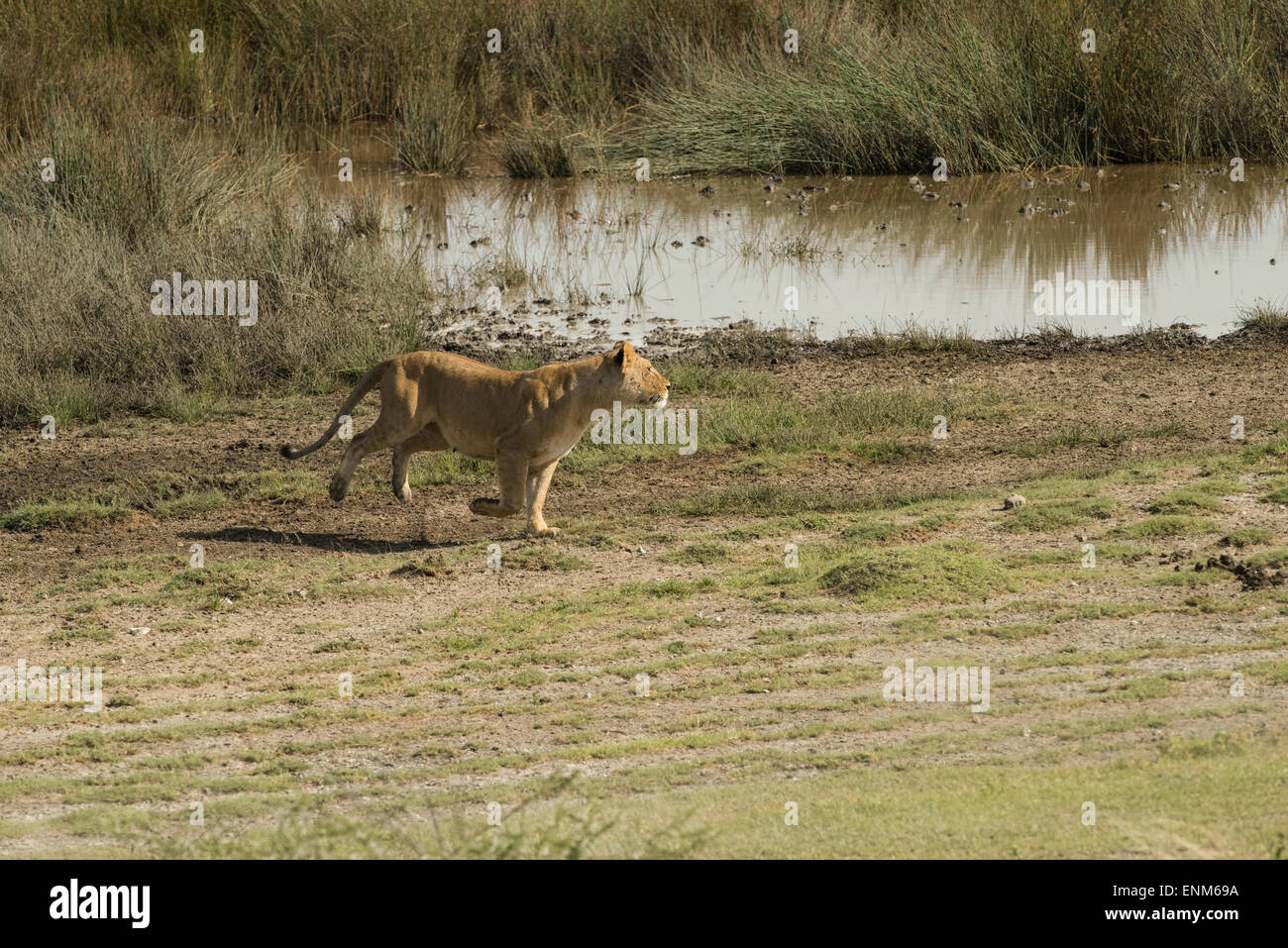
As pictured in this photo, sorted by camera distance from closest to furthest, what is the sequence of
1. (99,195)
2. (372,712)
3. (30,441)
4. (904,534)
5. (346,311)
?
(372,712)
(904,534)
(30,441)
(346,311)
(99,195)

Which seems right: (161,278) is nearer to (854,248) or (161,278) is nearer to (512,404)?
(512,404)

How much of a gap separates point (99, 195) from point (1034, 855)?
14.1 m

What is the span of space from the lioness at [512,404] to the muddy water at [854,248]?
18.7ft

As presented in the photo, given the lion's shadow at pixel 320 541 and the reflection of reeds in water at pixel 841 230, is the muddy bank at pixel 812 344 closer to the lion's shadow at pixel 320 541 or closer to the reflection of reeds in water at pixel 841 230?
the reflection of reeds in water at pixel 841 230

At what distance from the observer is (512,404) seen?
389 inches

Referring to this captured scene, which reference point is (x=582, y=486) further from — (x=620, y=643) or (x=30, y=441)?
(x=30, y=441)

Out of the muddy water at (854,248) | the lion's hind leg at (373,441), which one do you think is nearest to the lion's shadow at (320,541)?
the lion's hind leg at (373,441)

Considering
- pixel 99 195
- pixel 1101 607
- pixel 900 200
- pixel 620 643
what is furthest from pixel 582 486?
pixel 900 200

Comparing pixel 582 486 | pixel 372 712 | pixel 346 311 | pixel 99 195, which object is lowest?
pixel 372 712

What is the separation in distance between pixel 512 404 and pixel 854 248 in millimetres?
10371

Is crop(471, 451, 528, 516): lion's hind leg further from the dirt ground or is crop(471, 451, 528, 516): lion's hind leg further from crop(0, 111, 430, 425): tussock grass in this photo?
crop(0, 111, 430, 425): tussock grass

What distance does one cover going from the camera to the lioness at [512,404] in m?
9.84

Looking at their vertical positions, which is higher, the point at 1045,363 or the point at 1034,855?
the point at 1045,363

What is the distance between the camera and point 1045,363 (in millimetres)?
14289
